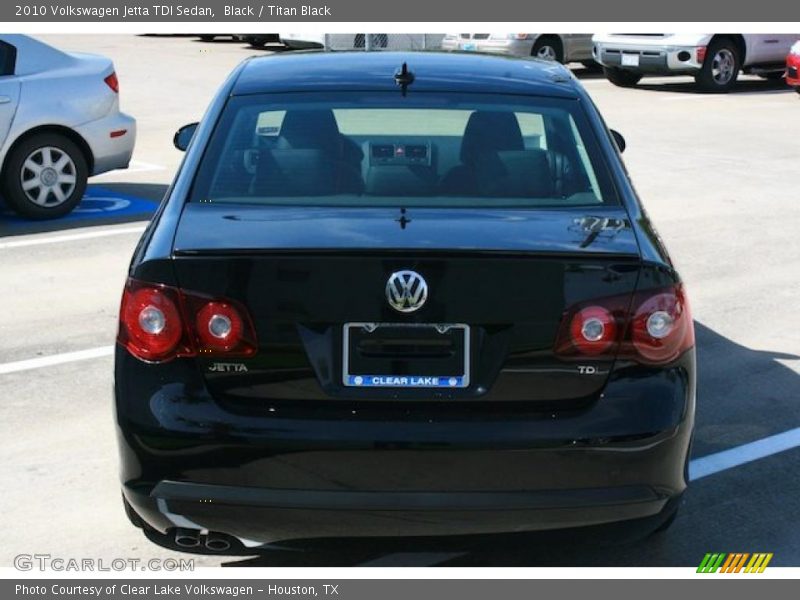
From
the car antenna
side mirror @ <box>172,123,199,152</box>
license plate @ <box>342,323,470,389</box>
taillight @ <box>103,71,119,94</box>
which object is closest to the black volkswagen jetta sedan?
license plate @ <box>342,323,470,389</box>

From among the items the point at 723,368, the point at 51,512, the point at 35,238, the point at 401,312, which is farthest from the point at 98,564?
the point at 35,238

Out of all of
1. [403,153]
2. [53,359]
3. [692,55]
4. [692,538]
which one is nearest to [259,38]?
[692,55]

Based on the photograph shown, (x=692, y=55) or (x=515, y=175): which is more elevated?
(x=515, y=175)

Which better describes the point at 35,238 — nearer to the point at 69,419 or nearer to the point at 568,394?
the point at 69,419

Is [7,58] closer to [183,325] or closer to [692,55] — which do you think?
[183,325]

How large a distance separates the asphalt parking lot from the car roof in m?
1.63

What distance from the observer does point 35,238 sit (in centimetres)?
1027

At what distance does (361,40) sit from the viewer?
21.9 m

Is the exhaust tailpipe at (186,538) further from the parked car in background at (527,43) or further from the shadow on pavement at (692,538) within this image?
the parked car in background at (527,43)

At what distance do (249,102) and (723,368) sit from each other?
3.13m

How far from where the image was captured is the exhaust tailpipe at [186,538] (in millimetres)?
4030

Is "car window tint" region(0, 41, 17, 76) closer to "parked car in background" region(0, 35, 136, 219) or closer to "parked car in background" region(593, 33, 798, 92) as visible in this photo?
"parked car in background" region(0, 35, 136, 219)

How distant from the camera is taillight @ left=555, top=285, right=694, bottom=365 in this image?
3.95m

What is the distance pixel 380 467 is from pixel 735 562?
5.01ft
